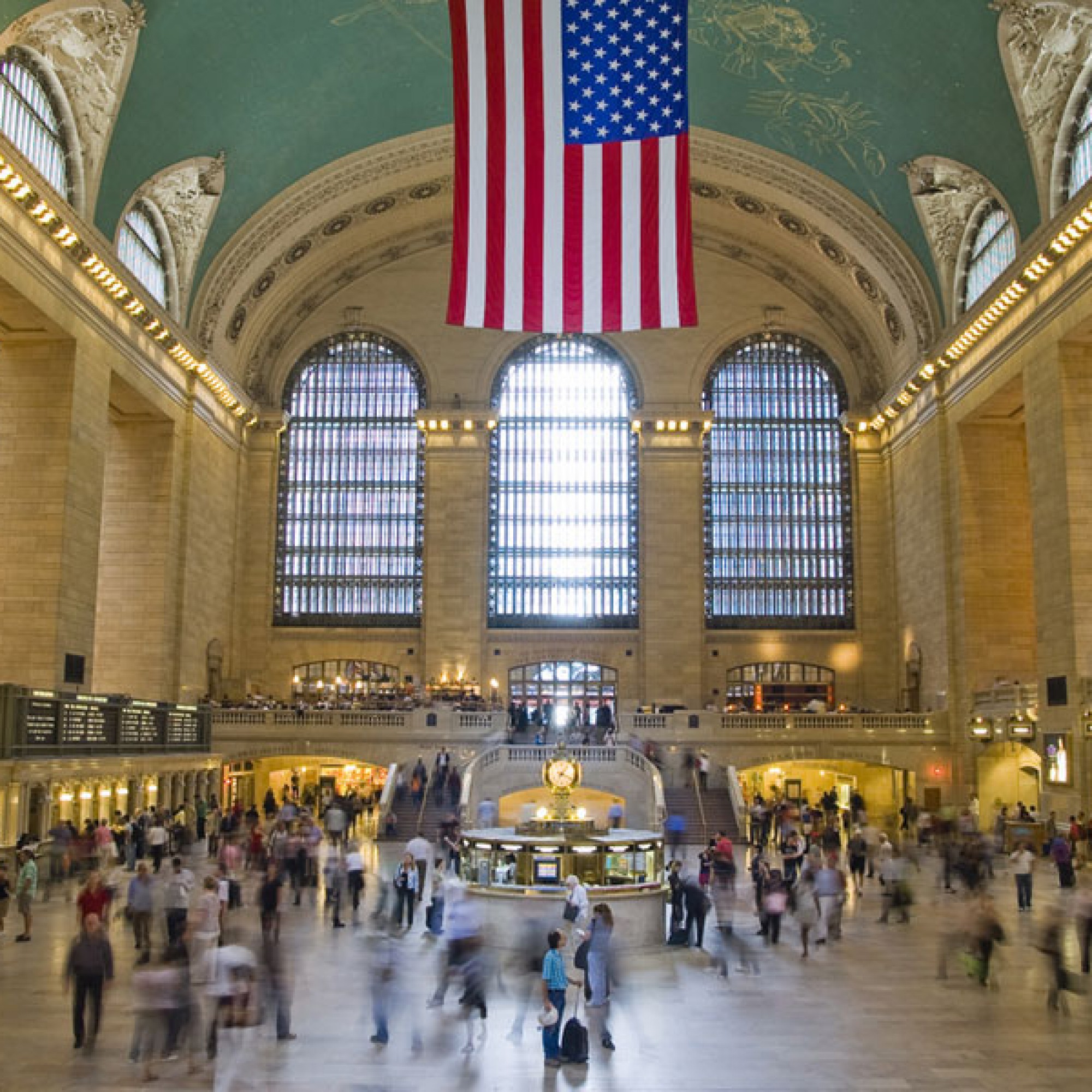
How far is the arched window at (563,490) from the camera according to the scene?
4259cm

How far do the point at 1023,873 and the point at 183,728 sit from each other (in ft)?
68.1

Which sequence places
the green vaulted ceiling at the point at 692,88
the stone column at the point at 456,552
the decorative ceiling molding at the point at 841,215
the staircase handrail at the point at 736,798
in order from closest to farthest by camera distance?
the green vaulted ceiling at the point at 692,88, the staircase handrail at the point at 736,798, the decorative ceiling molding at the point at 841,215, the stone column at the point at 456,552

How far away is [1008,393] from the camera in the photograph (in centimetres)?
3181

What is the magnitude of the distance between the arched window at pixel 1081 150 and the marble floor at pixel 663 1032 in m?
18.0

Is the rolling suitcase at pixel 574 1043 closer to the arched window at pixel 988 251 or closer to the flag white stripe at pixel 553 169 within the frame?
the flag white stripe at pixel 553 169

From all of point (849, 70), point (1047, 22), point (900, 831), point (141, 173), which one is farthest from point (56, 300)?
point (900, 831)

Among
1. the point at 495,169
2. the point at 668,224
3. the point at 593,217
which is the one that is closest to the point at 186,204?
the point at 495,169

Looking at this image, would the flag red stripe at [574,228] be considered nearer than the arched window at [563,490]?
Yes

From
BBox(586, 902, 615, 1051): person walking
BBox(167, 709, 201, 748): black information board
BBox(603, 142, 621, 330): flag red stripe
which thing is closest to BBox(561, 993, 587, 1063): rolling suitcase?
BBox(586, 902, 615, 1051): person walking

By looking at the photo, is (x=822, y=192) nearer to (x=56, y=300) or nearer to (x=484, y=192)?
(x=56, y=300)

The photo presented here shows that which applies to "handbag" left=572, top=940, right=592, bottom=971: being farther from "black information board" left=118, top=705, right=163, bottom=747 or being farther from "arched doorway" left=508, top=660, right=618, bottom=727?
"arched doorway" left=508, top=660, right=618, bottom=727

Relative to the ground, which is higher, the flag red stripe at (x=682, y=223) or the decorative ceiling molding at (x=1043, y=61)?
the decorative ceiling molding at (x=1043, y=61)

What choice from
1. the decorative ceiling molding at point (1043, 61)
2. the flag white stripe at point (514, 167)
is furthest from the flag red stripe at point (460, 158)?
the decorative ceiling molding at point (1043, 61)

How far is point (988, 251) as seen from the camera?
32.8 m
